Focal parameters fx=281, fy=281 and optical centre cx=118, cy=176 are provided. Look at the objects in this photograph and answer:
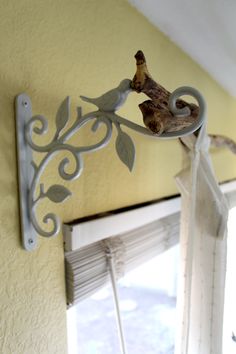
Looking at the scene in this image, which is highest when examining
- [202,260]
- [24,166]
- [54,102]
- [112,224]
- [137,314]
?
[54,102]

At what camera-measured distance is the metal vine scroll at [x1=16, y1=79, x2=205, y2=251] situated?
36 centimetres

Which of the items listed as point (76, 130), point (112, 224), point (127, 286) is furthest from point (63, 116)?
point (127, 286)

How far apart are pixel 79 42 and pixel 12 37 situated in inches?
5.9

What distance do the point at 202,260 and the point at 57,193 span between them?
0.42 meters

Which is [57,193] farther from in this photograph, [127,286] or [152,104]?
[127,286]

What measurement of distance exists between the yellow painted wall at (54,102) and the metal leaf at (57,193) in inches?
2.5

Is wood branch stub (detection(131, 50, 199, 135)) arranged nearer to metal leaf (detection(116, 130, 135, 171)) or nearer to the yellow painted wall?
metal leaf (detection(116, 130, 135, 171))

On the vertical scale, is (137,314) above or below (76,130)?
below

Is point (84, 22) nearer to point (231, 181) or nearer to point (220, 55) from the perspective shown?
point (220, 55)

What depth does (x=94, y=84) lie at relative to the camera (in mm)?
564

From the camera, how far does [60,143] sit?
39cm

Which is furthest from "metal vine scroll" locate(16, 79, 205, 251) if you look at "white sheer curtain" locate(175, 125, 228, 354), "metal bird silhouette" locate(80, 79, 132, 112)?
"white sheer curtain" locate(175, 125, 228, 354)

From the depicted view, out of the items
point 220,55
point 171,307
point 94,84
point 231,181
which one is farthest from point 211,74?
point 171,307

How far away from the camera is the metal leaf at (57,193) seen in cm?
→ 40
